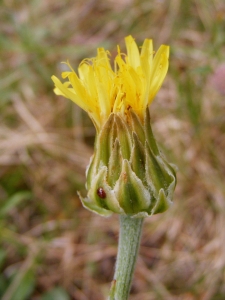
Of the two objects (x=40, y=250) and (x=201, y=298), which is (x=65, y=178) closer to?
(x=40, y=250)

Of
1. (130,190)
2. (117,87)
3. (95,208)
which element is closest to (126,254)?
(95,208)

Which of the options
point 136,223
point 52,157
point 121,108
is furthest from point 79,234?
point 121,108

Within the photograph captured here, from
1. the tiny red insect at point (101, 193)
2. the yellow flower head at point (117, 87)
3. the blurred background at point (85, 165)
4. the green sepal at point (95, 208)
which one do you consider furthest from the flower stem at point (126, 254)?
→ the blurred background at point (85, 165)

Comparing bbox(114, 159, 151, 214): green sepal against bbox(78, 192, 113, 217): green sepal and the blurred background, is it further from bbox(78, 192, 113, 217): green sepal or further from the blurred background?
the blurred background

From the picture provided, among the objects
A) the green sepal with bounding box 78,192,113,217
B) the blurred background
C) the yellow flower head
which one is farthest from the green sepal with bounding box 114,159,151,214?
the blurred background

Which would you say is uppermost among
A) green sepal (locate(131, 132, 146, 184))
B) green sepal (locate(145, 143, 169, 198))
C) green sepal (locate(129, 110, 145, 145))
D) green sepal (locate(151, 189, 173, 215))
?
green sepal (locate(129, 110, 145, 145))

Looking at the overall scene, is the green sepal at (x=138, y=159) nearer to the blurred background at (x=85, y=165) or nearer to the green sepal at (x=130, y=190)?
the green sepal at (x=130, y=190)
